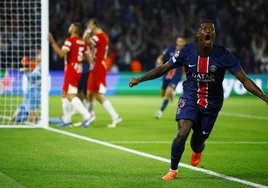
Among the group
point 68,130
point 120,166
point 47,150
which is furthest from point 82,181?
point 68,130

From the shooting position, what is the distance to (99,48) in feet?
54.1

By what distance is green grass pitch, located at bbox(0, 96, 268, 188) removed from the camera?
27.7ft

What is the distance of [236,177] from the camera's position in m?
8.84

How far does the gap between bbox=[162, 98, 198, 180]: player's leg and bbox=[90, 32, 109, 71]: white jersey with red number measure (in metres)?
7.88

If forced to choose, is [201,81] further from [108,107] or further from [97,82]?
[97,82]

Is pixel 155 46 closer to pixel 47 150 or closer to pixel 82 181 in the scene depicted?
pixel 47 150

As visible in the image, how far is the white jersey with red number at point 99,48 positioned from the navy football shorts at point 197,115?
7.67m

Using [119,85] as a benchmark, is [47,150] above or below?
above

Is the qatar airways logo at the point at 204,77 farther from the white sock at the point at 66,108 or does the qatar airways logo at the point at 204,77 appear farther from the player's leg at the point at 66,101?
the white sock at the point at 66,108

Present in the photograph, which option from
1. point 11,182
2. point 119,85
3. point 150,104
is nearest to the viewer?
point 11,182

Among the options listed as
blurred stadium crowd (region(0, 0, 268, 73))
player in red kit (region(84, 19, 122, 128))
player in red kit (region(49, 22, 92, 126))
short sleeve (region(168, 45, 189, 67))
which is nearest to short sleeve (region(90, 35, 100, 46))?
player in red kit (region(84, 19, 122, 128))

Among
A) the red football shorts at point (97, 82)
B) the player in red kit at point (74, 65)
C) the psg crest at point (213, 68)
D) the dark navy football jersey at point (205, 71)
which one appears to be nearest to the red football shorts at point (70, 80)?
the player in red kit at point (74, 65)

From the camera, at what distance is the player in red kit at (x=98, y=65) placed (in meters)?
16.4

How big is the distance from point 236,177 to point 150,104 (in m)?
17.0
